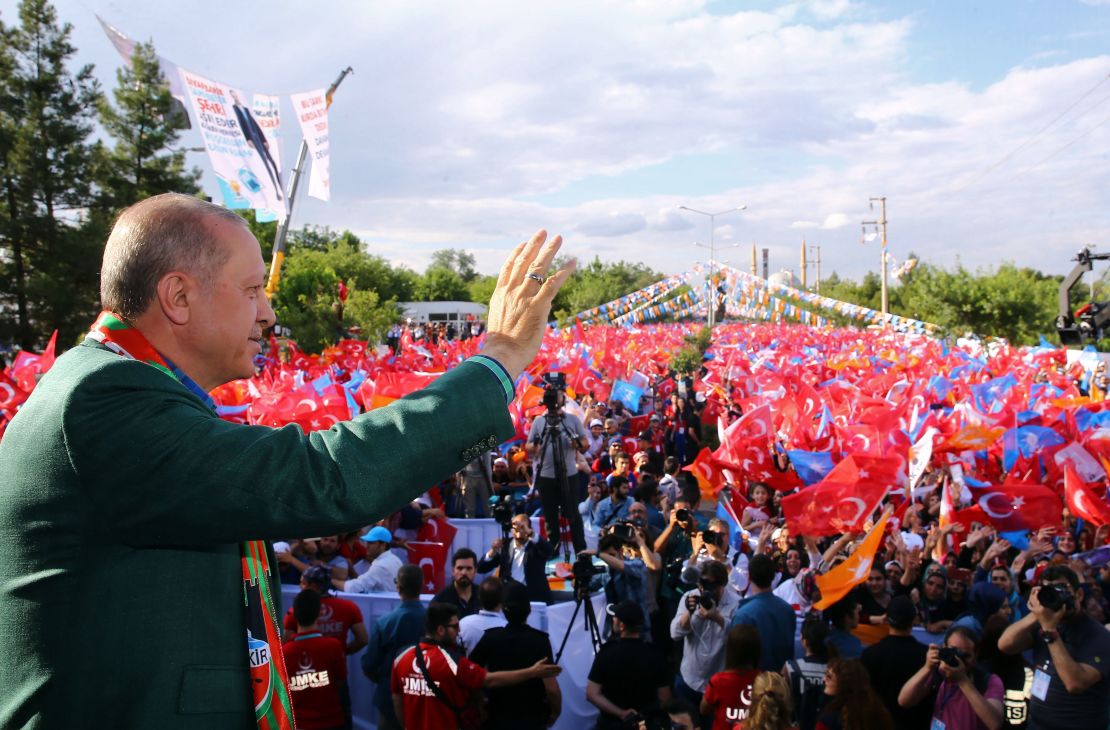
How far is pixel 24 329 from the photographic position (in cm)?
2412

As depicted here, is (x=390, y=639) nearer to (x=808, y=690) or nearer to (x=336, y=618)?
(x=336, y=618)

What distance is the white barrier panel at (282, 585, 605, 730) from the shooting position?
20.4ft

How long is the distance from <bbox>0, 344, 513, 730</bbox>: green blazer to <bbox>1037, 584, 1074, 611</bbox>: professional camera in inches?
159

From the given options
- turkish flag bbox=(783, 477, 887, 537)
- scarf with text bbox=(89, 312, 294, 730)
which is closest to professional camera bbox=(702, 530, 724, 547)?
turkish flag bbox=(783, 477, 887, 537)

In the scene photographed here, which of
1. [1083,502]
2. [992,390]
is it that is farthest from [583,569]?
[992,390]

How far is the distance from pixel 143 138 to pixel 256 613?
32.1m

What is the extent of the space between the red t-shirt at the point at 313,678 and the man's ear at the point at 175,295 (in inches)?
160

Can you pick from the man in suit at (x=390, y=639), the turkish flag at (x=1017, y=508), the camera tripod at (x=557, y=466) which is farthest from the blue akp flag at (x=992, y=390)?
the man in suit at (x=390, y=639)

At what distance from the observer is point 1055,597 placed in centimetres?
423

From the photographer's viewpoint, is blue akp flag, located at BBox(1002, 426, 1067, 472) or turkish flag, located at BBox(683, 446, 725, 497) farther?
turkish flag, located at BBox(683, 446, 725, 497)

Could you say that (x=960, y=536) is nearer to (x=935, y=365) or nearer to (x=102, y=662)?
(x=102, y=662)

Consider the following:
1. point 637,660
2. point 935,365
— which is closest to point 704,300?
point 935,365

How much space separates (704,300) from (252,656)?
66479 millimetres

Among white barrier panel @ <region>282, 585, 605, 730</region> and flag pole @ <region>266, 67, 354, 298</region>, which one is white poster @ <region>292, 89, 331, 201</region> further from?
white barrier panel @ <region>282, 585, 605, 730</region>
